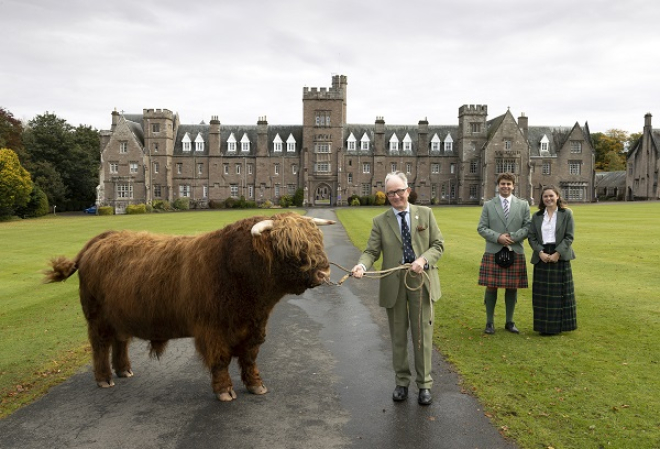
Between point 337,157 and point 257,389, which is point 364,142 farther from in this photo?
point 257,389

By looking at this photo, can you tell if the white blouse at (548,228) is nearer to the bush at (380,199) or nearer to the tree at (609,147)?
the bush at (380,199)

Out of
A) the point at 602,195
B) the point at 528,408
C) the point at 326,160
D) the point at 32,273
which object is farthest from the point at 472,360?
the point at 602,195

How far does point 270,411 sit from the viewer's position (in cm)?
587

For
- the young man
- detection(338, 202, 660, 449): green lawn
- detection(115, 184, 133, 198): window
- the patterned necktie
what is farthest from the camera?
detection(115, 184, 133, 198): window

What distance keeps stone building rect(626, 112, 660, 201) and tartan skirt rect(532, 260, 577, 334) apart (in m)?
82.9

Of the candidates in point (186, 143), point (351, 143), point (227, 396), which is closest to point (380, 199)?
point (351, 143)

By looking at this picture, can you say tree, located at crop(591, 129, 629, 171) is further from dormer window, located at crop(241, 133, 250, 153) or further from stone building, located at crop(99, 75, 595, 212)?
dormer window, located at crop(241, 133, 250, 153)

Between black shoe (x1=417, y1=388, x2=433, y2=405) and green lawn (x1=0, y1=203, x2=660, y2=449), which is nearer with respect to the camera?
green lawn (x1=0, y1=203, x2=660, y2=449)

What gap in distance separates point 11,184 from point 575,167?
274 feet

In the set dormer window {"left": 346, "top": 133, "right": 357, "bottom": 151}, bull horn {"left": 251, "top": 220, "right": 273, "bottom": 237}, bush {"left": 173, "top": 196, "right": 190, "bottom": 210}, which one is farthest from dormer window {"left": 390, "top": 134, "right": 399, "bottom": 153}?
bull horn {"left": 251, "top": 220, "right": 273, "bottom": 237}

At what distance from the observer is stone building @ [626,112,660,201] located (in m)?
78.7

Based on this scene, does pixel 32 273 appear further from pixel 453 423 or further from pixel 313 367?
pixel 453 423

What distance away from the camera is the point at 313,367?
7.46m

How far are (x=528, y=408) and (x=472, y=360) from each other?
1832mm
